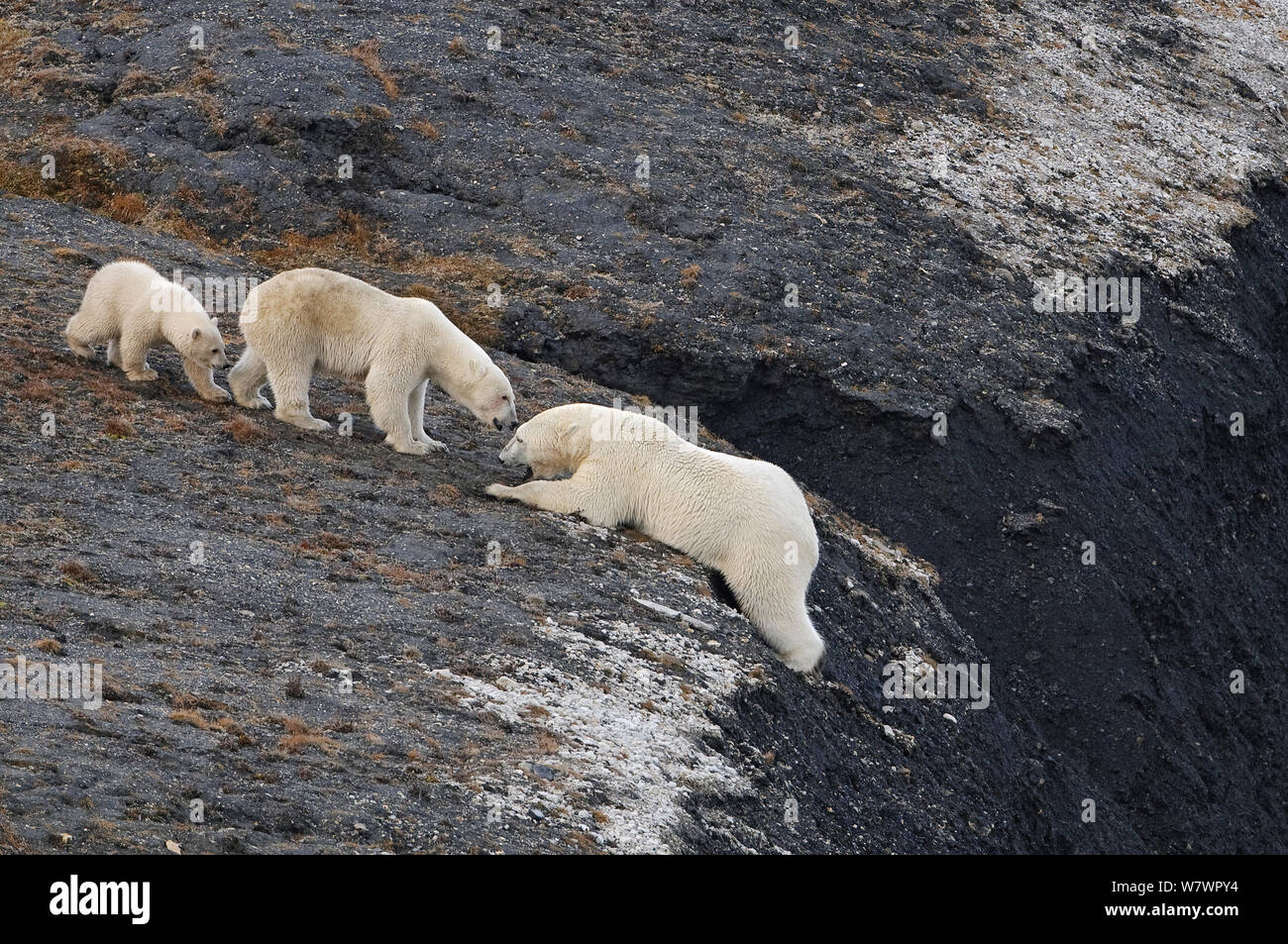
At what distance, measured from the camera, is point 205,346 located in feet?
44.2

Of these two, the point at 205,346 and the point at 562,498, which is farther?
the point at 205,346

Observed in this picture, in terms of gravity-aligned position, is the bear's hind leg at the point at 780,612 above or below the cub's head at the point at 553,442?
below

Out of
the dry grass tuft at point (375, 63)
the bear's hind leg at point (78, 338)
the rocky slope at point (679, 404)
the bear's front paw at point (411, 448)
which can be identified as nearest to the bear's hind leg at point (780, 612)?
the rocky slope at point (679, 404)

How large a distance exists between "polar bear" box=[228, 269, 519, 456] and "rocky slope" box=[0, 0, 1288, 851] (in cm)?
71

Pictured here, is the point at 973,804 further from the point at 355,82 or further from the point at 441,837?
the point at 355,82

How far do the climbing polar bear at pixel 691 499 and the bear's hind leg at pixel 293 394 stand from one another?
2.14m

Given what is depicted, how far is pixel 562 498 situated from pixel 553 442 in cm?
51

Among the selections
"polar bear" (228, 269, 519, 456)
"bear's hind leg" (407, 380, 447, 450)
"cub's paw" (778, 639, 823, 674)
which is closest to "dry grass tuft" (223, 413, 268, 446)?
"polar bear" (228, 269, 519, 456)

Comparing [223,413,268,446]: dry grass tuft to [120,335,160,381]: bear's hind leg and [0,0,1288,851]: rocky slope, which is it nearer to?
[0,0,1288,851]: rocky slope

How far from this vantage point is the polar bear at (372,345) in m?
13.1

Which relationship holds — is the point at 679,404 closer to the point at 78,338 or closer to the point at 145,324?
the point at 145,324

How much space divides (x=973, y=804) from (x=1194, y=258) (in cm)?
1570

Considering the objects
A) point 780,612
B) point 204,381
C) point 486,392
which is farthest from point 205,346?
point 780,612

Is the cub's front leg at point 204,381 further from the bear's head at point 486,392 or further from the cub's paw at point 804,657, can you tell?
the cub's paw at point 804,657
